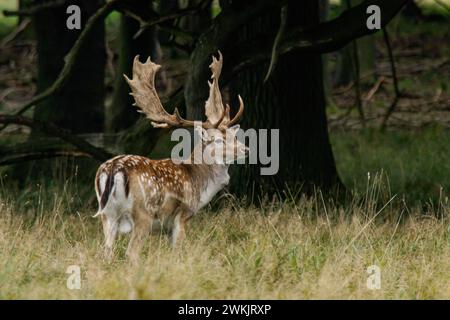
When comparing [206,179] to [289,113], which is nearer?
[206,179]

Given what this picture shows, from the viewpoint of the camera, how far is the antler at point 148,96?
806 centimetres

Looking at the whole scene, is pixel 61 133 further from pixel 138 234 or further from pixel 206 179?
pixel 138 234

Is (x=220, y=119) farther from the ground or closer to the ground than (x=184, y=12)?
closer to the ground

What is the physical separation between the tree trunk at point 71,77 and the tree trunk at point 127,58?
0.64 m

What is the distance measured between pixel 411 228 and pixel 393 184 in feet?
9.94

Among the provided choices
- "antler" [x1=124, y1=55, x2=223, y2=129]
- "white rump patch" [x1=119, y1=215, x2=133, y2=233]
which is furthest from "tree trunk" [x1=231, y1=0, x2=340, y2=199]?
"white rump patch" [x1=119, y1=215, x2=133, y2=233]

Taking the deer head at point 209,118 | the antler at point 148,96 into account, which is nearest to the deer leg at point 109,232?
Answer: the deer head at point 209,118

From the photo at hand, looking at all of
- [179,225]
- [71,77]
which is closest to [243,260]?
[179,225]

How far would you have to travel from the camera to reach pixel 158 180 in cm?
724

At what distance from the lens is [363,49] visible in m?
18.7

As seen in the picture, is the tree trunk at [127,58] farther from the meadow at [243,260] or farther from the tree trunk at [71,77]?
the meadow at [243,260]

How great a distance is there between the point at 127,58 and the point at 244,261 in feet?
20.7
